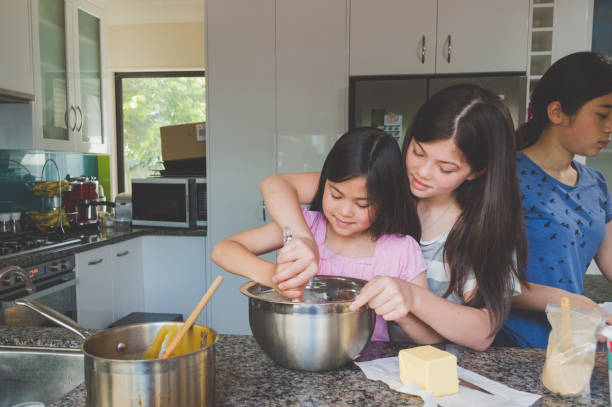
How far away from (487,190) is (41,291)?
195 centimetres

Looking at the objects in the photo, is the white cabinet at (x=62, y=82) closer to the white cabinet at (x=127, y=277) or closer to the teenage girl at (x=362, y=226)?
the white cabinet at (x=127, y=277)

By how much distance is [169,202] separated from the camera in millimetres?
3002

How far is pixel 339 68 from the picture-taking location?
2.65 m

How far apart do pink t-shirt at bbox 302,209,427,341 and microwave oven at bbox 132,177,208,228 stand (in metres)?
1.86

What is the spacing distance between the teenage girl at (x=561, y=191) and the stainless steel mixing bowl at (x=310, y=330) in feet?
2.01

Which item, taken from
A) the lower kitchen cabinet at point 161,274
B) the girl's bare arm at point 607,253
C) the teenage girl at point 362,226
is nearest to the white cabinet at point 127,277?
the lower kitchen cabinet at point 161,274

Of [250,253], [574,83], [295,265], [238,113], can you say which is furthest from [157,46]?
[295,265]

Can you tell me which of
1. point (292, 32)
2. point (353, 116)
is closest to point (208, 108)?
point (292, 32)

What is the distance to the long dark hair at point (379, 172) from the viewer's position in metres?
1.05

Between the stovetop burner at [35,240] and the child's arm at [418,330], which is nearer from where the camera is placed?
the child's arm at [418,330]

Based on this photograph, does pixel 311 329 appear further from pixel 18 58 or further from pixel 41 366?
pixel 18 58

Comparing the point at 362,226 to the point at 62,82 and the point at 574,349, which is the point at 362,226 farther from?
the point at 62,82

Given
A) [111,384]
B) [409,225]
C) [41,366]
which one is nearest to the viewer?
[111,384]

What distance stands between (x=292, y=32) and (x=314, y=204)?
1754mm
